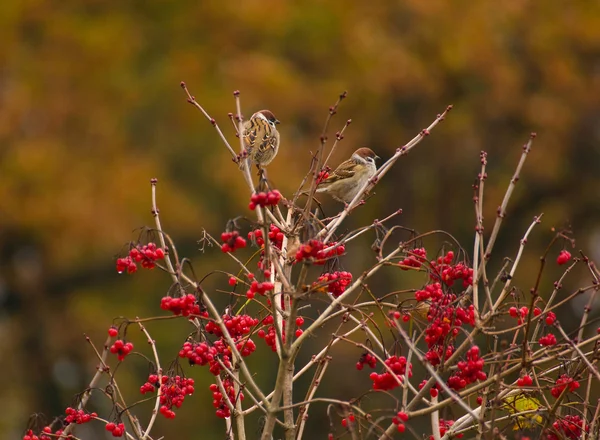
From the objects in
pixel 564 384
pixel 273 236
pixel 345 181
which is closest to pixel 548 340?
pixel 564 384

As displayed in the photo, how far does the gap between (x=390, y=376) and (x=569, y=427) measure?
0.74 metres

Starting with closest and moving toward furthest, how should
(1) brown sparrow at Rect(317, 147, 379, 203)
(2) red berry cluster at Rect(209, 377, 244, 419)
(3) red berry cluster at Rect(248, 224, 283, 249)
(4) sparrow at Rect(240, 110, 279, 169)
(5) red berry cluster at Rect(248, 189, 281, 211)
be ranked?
1. (5) red berry cluster at Rect(248, 189, 281, 211)
2. (2) red berry cluster at Rect(209, 377, 244, 419)
3. (3) red berry cluster at Rect(248, 224, 283, 249)
4. (4) sparrow at Rect(240, 110, 279, 169)
5. (1) brown sparrow at Rect(317, 147, 379, 203)

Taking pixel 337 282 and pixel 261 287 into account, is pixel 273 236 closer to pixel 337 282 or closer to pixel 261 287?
pixel 337 282

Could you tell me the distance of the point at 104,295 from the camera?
1970 centimetres

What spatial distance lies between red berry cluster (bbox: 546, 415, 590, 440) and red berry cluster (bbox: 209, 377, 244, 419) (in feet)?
4.00

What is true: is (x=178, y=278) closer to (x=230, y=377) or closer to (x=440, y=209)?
(x=230, y=377)

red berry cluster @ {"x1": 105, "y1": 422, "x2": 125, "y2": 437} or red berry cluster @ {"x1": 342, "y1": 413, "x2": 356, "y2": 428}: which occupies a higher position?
red berry cluster @ {"x1": 342, "y1": 413, "x2": 356, "y2": 428}

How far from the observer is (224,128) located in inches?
756

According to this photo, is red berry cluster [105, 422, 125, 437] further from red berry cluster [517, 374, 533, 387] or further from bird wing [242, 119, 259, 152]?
bird wing [242, 119, 259, 152]

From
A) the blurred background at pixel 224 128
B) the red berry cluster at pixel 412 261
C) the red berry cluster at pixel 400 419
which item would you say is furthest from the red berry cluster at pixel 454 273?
the blurred background at pixel 224 128

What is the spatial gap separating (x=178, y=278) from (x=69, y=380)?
699 inches

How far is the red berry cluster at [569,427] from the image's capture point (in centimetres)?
373

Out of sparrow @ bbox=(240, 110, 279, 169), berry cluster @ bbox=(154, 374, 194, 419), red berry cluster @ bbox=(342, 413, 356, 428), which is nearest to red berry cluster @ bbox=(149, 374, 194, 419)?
berry cluster @ bbox=(154, 374, 194, 419)

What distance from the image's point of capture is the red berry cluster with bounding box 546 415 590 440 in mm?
3732
